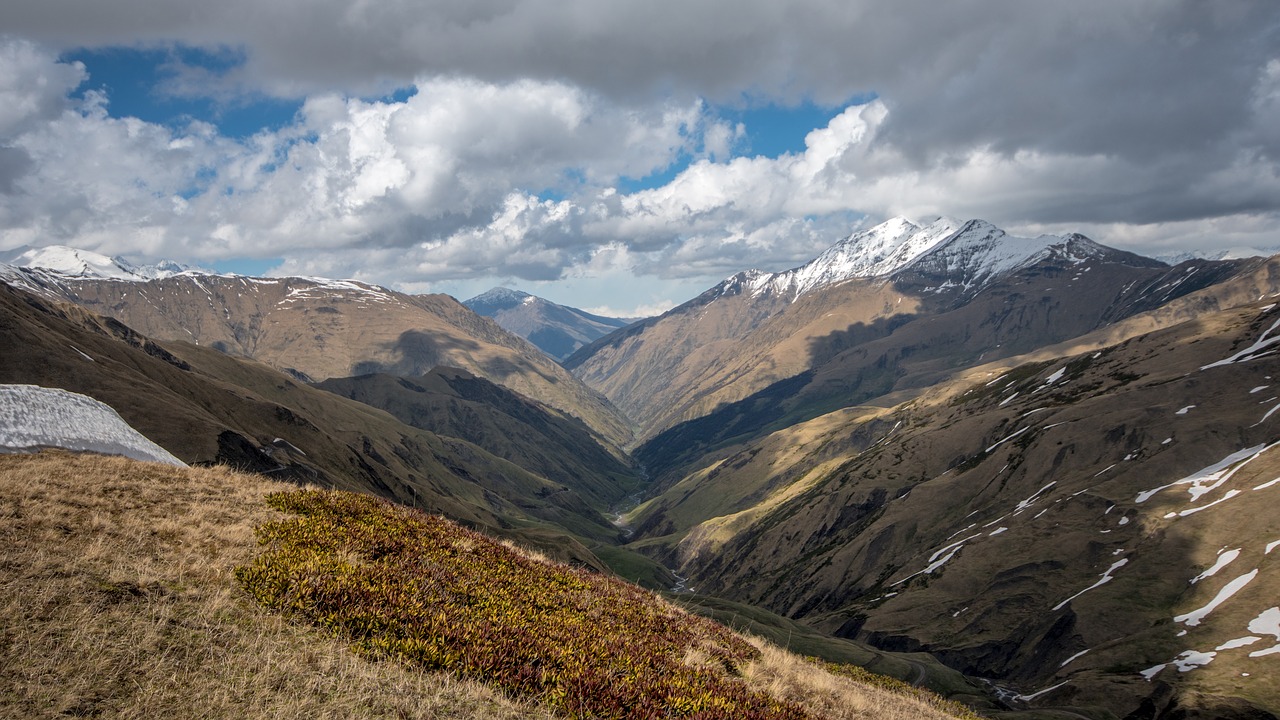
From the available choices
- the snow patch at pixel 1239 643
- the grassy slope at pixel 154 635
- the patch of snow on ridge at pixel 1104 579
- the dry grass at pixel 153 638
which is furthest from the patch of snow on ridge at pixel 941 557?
the dry grass at pixel 153 638

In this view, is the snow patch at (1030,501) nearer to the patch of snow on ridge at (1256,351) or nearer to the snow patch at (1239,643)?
the patch of snow on ridge at (1256,351)

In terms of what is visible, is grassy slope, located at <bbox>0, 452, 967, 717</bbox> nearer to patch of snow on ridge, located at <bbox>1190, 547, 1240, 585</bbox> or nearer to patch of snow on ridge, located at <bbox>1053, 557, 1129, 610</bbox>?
patch of snow on ridge, located at <bbox>1190, 547, 1240, 585</bbox>

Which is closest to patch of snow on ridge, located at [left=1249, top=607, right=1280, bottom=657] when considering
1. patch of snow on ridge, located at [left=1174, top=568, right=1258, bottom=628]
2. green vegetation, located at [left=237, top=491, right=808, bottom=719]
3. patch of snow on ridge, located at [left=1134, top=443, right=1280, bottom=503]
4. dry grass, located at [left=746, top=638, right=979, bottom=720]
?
patch of snow on ridge, located at [left=1174, top=568, right=1258, bottom=628]

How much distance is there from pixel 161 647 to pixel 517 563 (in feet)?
34.1

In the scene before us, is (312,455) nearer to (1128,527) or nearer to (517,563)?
(517,563)

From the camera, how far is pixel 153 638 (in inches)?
421

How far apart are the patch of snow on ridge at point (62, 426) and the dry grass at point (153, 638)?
23.5 ft

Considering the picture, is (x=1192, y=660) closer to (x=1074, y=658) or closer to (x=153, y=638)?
(x=1074, y=658)

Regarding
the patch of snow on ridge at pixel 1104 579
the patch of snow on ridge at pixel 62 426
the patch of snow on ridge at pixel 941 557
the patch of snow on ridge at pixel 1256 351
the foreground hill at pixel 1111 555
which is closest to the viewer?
the patch of snow on ridge at pixel 62 426

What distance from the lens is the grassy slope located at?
9320mm

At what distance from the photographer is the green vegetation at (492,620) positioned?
481 inches

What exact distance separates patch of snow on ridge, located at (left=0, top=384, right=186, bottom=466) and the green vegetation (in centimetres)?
854

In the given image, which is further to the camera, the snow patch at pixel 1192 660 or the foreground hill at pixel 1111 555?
the foreground hill at pixel 1111 555

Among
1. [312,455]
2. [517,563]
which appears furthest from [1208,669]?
[312,455]
